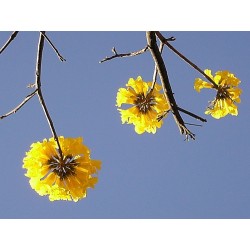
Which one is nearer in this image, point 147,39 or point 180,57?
point 147,39

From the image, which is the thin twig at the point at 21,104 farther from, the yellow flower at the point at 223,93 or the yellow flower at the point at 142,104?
the yellow flower at the point at 223,93

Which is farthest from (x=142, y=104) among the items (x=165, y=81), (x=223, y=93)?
(x=223, y=93)

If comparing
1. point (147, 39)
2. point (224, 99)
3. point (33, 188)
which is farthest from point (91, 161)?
point (224, 99)

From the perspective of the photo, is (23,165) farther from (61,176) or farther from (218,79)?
(218,79)

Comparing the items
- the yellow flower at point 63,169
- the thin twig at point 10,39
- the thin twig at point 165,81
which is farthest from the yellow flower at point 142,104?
the thin twig at point 10,39

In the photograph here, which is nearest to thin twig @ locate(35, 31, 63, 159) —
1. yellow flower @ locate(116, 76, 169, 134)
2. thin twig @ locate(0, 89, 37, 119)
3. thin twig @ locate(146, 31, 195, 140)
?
thin twig @ locate(0, 89, 37, 119)

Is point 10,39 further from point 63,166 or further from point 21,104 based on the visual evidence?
point 63,166
